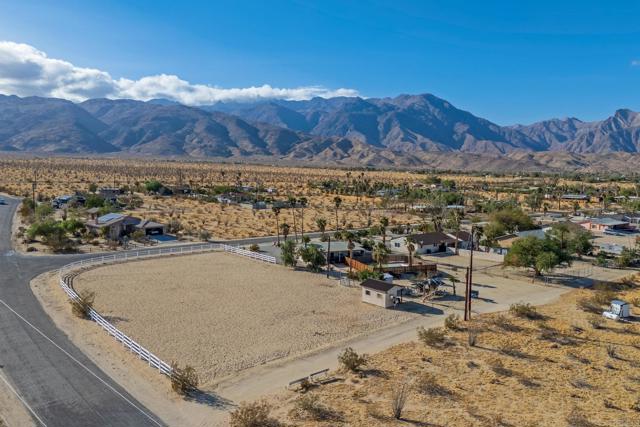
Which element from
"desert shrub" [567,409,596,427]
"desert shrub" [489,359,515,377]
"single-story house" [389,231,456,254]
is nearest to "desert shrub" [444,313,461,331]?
"desert shrub" [489,359,515,377]

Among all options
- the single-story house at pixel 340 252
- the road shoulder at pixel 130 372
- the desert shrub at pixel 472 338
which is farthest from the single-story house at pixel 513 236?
the road shoulder at pixel 130 372

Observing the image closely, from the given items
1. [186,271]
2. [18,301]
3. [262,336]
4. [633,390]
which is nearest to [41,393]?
[262,336]

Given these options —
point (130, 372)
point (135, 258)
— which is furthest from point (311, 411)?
point (135, 258)

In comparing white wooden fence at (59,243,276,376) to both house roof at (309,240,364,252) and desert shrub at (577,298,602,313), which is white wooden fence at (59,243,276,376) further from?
desert shrub at (577,298,602,313)

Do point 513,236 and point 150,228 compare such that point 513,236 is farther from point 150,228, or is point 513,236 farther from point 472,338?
point 150,228

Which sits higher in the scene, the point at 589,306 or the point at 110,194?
the point at 110,194

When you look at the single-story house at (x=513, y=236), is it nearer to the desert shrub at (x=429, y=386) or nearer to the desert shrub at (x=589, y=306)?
the desert shrub at (x=589, y=306)
